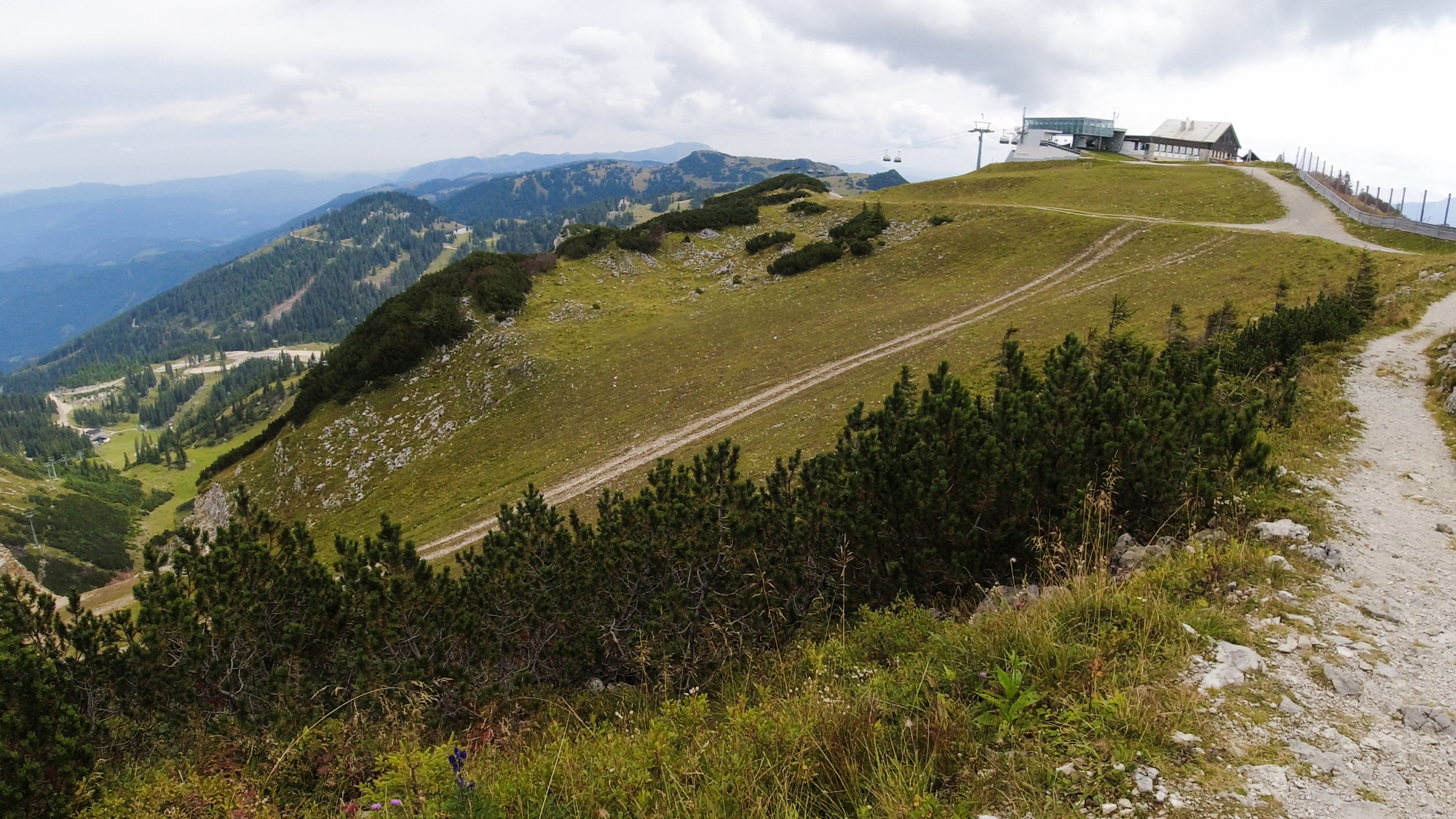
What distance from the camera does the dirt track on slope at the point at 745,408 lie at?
24.2 m

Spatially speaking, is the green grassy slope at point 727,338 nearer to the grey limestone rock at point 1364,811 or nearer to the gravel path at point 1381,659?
the gravel path at point 1381,659

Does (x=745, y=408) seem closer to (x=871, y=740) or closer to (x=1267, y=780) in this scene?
(x=871, y=740)

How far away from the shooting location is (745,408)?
2723 centimetres

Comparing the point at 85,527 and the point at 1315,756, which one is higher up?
the point at 1315,756

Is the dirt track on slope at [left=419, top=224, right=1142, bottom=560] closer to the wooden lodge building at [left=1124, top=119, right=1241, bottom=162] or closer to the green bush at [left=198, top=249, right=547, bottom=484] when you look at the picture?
the green bush at [left=198, top=249, right=547, bottom=484]

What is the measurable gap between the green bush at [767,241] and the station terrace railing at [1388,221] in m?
33.7

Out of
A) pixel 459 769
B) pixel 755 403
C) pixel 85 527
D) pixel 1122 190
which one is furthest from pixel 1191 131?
pixel 85 527

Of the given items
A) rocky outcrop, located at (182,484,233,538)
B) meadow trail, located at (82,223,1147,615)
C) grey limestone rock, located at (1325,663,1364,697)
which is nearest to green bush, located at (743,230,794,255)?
meadow trail, located at (82,223,1147,615)

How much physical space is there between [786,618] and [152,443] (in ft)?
848

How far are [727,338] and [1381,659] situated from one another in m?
31.6

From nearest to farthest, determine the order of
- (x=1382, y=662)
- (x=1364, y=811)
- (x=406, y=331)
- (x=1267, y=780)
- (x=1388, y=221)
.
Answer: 1. (x=1364, y=811)
2. (x=1267, y=780)
3. (x=1382, y=662)
4. (x=1388, y=221)
5. (x=406, y=331)

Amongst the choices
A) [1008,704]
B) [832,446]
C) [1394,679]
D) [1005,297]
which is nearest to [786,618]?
[1008,704]

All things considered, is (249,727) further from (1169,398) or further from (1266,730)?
(1169,398)

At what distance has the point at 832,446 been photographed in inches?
776
